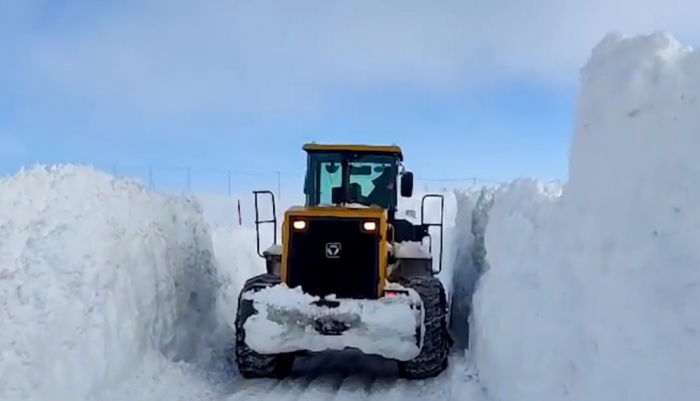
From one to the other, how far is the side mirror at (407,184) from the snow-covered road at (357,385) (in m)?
2.41

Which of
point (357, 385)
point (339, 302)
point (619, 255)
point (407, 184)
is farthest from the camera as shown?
point (407, 184)

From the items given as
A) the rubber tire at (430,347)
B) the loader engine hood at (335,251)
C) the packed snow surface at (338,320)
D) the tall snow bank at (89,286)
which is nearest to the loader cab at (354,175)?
the loader engine hood at (335,251)

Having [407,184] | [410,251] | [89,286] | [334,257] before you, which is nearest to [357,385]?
[334,257]

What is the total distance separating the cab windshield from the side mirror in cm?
32

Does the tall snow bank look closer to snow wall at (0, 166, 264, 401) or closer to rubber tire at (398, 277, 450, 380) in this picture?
snow wall at (0, 166, 264, 401)

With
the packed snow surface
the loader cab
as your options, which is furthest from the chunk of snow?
the packed snow surface

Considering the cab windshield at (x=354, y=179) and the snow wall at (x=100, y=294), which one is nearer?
the snow wall at (x=100, y=294)

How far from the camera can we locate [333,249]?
10219mm

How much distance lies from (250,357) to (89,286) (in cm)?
219

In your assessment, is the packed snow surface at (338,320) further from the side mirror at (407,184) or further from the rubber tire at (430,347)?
the side mirror at (407,184)

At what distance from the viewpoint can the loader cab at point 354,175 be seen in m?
11.8

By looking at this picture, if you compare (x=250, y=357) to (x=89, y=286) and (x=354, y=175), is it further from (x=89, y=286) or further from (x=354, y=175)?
(x=354, y=175)

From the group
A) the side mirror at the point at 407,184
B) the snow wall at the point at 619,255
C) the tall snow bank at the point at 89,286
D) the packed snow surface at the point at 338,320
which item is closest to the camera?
the snow wall at the point at 619,255

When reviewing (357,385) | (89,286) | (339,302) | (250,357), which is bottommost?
(357,385)
